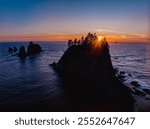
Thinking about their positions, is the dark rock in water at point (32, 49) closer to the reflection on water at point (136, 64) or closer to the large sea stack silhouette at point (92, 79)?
the reflection on water at point (136, 64)

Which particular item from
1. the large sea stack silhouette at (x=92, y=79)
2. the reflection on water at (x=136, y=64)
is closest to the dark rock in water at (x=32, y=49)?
the reflection on water at (x=136, y=64)

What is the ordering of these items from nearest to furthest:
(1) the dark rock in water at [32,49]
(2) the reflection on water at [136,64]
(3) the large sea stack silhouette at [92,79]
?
(3) the large sea stack silhouette at [92,79]
(2) the reflection on water at [136,64]
(1) the dark rock in water at [32,49]

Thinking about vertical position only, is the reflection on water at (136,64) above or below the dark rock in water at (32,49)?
below

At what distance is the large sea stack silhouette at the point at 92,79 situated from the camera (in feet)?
78.7

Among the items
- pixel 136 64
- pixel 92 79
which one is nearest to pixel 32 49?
pixel 136 64

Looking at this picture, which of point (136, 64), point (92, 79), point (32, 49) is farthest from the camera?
point (32, 49)

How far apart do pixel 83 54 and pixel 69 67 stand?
17.2ft

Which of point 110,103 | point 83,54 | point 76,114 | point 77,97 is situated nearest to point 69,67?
point 83,54

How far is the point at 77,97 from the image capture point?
26547mm

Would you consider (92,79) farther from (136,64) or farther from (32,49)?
(32,49)

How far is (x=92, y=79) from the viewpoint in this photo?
109 feet

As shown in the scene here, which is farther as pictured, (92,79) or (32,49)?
(32,49)

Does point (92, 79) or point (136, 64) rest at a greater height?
point (92, 79)

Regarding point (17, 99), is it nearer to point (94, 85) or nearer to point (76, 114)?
point (94, 85)
